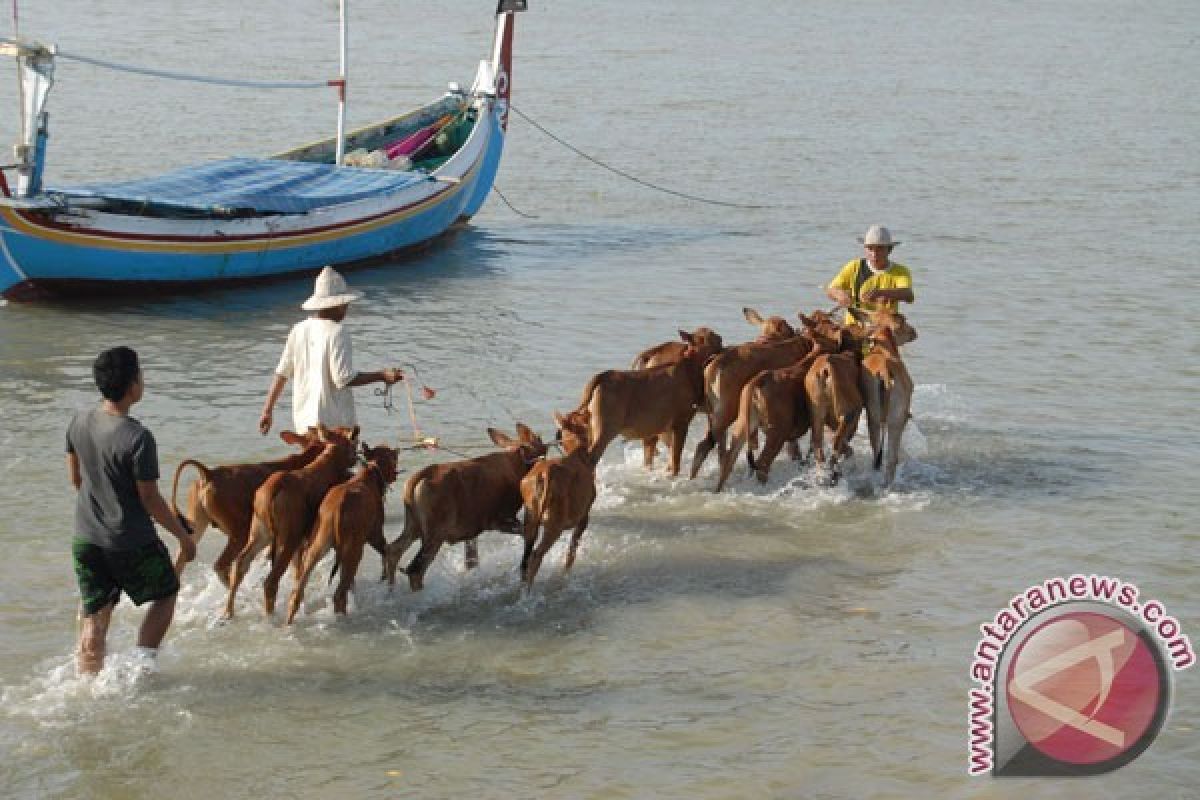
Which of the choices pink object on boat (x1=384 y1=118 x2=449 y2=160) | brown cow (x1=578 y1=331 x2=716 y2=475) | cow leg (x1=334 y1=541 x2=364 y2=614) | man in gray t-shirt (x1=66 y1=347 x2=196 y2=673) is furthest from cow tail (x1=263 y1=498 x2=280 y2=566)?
pink object on boat (x1=384 y1=118 x2=449 y2=160)

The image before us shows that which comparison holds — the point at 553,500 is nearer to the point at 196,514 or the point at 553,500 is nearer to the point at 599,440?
the point at 599,440

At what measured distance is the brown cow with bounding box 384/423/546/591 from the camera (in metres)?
10.2

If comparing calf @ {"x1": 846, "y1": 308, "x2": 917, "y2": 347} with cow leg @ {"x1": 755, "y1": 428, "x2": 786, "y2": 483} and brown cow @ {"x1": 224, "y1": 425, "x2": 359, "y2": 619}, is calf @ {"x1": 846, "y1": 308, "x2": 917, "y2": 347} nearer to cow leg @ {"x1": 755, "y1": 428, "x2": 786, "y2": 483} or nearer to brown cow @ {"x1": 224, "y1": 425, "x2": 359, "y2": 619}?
cow leg @ {"x1": 755, "y1": 428, "x2": 786, "y2": 483}

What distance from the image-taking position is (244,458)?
13.6 metres

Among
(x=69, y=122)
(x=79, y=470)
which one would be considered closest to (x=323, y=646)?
(x=79, y=470)

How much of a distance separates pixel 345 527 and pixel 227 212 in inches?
426

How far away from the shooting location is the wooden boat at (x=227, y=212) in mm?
18188

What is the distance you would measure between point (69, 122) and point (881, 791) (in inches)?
1064

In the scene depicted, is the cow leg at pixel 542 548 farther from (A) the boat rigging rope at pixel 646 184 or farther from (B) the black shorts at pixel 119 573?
(A) the boat rigging rope at pixel 646 184

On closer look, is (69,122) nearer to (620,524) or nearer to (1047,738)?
(620,524)

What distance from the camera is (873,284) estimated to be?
14078 mm

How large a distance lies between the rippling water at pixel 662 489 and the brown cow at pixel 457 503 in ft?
1.30

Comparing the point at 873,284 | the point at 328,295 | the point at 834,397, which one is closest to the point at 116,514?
the point at 328,295

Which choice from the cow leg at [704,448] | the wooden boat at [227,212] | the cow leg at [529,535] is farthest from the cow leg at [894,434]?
the wooden boat at [227,212]
